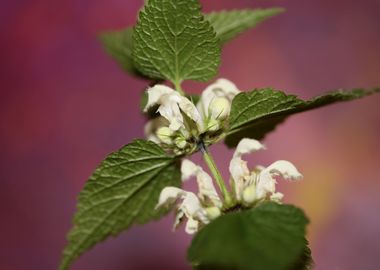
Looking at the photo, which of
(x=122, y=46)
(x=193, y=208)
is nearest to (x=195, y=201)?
(x=193, y=208)

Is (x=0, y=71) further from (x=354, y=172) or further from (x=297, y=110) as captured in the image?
(x=297, y=110)

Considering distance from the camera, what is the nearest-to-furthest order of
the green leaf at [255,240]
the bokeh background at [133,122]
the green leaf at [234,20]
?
the green leaf at [255,240] → the green leaf at [234,20] → the bokeh background at [133,122]

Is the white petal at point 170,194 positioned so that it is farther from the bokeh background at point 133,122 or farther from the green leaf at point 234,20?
the bokeh background at point 133,122

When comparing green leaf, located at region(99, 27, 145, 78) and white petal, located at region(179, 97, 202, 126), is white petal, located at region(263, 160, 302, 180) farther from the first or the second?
green leaf, located at region(99, 27, 145, 78)

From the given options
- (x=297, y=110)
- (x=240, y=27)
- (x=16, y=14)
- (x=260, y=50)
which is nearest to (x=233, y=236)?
(x=297, y=110)

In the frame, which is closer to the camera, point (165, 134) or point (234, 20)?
point (165, 134)

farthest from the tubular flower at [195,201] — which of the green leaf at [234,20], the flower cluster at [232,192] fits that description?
the green leaf at [234,20]

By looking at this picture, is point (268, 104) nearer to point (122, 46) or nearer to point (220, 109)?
point (220, 109)
